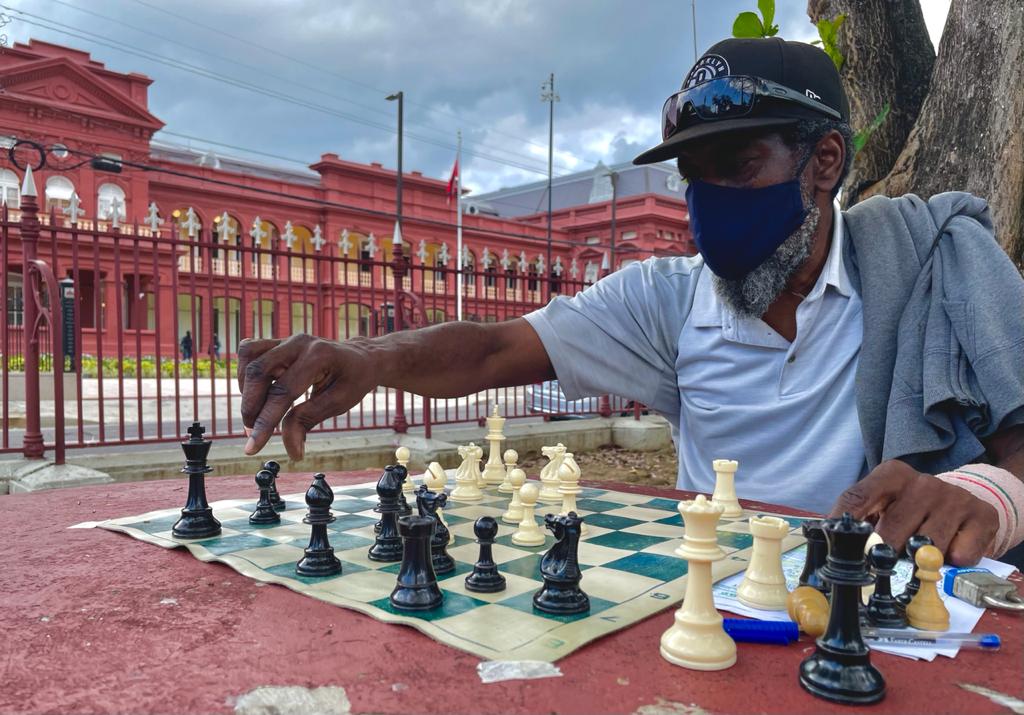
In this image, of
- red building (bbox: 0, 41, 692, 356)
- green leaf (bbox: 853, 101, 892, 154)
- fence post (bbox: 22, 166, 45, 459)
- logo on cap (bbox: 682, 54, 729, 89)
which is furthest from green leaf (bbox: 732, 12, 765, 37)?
red building (bbox: 0, 41, 692, 356)

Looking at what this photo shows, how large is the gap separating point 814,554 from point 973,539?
32cm

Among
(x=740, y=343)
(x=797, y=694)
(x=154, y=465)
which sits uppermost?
(x=740, y=343)

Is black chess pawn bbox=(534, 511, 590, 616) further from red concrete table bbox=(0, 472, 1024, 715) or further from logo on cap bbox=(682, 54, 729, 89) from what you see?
logo on cap bbox=(682, 54, 729, 89)

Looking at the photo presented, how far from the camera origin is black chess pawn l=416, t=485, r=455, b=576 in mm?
1329

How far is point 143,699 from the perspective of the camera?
832 mm

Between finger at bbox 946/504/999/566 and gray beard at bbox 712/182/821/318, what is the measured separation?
2.65 ft

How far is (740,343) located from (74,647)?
174 centimetres

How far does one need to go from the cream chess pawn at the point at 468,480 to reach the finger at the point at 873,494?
1059 millimetres

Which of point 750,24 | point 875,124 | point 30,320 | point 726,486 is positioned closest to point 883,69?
point 875,124

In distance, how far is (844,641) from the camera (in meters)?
0.86

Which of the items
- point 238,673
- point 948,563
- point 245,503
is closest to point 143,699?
point 238,673

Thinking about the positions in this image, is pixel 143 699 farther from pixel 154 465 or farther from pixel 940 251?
pixel 154 465

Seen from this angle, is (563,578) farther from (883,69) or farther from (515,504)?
(883,69)

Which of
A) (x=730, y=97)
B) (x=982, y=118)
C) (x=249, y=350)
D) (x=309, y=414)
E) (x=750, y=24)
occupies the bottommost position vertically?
(x=309, y=414)
